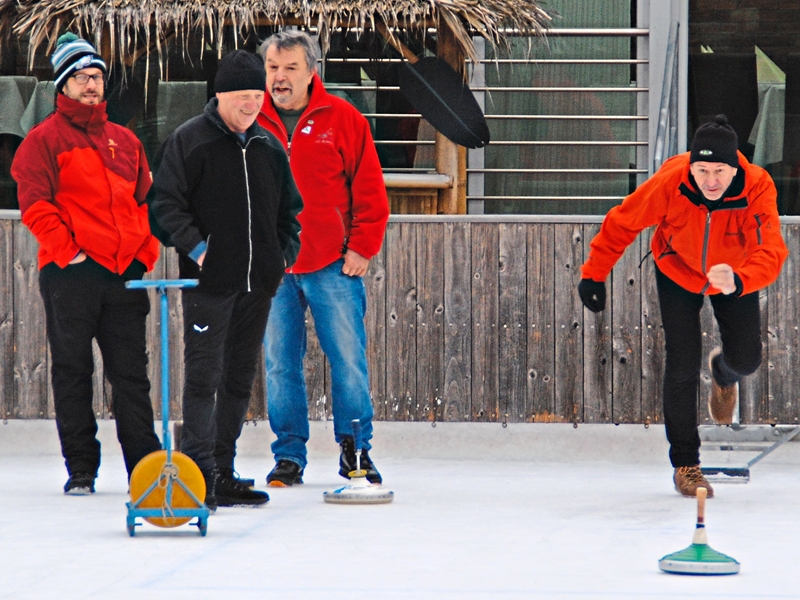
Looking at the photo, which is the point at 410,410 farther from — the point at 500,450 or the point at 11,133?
the point at 11,133

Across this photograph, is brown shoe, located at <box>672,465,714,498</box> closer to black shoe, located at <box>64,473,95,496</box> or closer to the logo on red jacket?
the logo on red jacket

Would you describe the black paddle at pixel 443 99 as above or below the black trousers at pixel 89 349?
above

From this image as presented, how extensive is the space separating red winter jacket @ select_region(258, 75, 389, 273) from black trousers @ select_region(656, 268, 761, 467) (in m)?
1.40

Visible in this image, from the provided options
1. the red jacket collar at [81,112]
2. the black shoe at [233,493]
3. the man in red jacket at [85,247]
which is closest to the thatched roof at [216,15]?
the man in red jacket at [85,247]

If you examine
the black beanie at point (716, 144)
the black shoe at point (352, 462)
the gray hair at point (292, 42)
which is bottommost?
the black shoe at point (352, 462)

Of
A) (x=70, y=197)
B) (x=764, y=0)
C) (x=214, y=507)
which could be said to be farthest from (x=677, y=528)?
(x=764, y=0)

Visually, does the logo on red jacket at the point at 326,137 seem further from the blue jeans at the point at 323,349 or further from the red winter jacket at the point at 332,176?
the blue jeans at the point at 323,349

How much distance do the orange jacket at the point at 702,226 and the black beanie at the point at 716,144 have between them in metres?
0.21

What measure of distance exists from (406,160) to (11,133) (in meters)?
2.73

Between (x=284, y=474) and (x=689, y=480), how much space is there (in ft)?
6.21

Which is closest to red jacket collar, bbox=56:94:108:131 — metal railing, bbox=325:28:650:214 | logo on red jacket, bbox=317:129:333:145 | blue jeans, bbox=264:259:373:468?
logo on red jacket, bbox=317:129:333:145

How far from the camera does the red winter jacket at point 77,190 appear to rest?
627cm

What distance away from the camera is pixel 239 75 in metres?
5.87

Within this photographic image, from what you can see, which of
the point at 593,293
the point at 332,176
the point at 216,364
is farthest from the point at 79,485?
the point at 593,293
